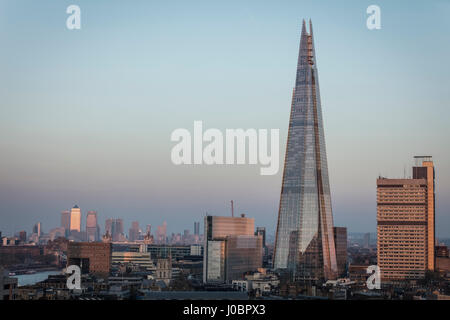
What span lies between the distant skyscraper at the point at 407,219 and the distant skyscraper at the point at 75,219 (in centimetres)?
1350

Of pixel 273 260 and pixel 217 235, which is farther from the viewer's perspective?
pixel 273 260

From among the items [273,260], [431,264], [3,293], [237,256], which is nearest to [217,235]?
[237,256]

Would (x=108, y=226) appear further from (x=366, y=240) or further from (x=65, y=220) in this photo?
(x=366, y=240)

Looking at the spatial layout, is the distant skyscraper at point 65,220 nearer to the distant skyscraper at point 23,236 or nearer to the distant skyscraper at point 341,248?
the distant skyscraper at point 23,236

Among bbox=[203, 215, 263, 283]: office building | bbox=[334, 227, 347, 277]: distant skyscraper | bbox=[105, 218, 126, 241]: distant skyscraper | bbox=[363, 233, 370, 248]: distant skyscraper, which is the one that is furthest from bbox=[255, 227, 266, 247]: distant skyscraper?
bbox=[105, 218, 126, 241]: distant skyscraper

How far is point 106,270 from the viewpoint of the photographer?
98.6 feet

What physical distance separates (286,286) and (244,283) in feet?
6.06

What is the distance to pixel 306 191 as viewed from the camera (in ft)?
107

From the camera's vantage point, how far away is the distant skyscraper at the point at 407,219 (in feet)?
114

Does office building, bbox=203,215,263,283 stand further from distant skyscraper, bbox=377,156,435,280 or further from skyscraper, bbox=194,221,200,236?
distant skyscraper, bbox=377,156,435,280

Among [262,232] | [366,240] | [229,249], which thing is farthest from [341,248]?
[229,249]

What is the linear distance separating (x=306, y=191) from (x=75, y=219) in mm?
9765

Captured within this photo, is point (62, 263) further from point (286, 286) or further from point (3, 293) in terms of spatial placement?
Result: point (3, 293)

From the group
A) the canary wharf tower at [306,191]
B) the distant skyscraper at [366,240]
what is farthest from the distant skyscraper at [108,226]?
the distant skyscraper at [366,240]
